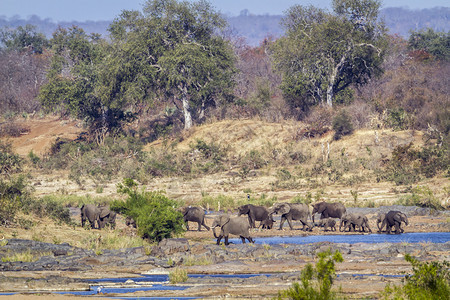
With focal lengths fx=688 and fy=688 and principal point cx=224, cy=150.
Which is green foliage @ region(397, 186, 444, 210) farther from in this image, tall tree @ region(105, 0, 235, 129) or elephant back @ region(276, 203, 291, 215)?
tall tree @ region(105, 0, 235, 129)

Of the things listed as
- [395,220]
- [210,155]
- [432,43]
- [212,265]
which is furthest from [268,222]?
[432,43]

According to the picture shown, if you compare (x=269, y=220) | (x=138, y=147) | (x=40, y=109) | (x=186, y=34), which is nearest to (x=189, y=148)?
(x=138, y=147)

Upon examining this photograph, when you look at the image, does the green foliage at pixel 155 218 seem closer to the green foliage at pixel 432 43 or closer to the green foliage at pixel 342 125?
the green foliage at pixel 342 125

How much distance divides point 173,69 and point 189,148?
229 inches

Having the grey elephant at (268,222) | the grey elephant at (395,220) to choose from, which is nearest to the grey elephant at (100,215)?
the grey elephant at (268,222)

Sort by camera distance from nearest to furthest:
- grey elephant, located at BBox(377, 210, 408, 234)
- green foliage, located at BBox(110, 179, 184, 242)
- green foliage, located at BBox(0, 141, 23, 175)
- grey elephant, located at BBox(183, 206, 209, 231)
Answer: green foliage, located at BBox(110, 179, 184, 242) → grey elephant, located at BBox(377, 210, 408, 234) → grey elephant, located at BBox(183, 206, 209, 231) → green foliage, located at BBox(0, 141, 23, 175)

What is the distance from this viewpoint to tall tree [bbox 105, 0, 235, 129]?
5053cm

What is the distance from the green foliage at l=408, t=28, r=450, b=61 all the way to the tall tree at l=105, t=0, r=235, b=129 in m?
25.9

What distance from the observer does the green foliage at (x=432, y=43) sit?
68581 mm

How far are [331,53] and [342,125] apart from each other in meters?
7.03

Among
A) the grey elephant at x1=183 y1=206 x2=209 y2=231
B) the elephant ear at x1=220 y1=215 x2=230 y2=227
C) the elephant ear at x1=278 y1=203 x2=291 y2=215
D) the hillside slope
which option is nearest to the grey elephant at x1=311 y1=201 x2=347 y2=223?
the elephant ear at x1=278 y1=203 x2=291 y2=215

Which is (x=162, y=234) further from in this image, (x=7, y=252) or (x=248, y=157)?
(x=248, y=157)

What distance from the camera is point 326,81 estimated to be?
52969mm

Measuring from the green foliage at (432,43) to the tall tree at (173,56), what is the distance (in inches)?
1019
